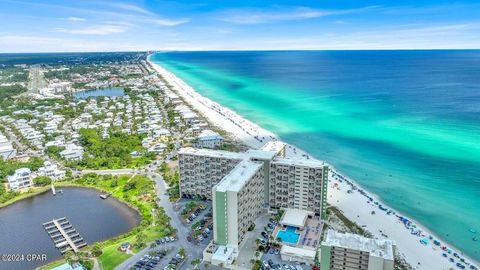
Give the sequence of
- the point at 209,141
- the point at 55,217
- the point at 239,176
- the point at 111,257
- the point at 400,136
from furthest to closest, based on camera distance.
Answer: the point at 400,136, the point at 209,141, the point at 55,217, the point at 239,176, the point at 111,257

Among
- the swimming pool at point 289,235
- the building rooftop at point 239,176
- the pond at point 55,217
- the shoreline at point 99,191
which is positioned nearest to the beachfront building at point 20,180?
the shoreline at point 99,191

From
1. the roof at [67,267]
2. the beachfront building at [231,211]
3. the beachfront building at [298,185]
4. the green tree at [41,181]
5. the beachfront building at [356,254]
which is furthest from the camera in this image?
the green tree at [41,181]

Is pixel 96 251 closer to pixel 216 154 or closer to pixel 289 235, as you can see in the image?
pixel 216 154

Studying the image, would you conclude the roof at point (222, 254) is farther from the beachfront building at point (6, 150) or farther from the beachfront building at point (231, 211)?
the beachfront building at point (6, 150)

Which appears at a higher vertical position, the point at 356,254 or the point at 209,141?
the point at 356,254

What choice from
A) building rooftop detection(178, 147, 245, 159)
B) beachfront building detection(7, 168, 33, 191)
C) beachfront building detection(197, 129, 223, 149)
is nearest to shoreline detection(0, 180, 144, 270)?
beachfront building detection(7, 168, 33, 191)

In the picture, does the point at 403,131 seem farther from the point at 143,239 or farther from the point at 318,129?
the point at 143,239

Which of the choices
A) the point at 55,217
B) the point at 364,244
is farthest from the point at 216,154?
the point at 364,244

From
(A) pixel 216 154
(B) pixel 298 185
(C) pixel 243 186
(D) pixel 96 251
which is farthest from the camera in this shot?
(A) pixel 216 154
